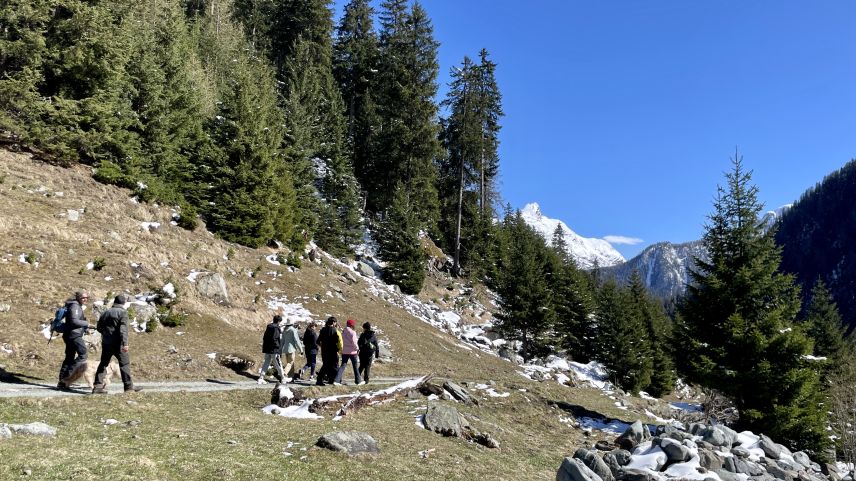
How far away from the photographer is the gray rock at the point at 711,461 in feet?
37.4

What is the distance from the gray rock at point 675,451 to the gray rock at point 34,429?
12.5 meters

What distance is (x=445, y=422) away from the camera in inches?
488

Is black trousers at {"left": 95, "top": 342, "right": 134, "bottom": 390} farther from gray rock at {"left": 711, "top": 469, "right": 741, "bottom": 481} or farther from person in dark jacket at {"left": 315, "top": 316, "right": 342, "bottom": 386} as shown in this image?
gray rock at {"left": 711, "top": 469, "right": 741, "bottom": 481}

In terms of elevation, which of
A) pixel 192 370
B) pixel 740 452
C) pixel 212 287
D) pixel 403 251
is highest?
pixel 403 251

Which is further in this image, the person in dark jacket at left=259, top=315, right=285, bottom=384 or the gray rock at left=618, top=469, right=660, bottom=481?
the person in dark jacket at left=259, top=315, right=285, bottom=384

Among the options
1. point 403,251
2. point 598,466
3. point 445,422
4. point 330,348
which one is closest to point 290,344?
point 330,348

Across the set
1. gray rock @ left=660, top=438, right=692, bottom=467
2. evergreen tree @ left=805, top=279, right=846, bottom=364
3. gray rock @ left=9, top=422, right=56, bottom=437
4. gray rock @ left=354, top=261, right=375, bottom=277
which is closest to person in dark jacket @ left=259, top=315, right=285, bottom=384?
gray rock @ left=9, top=422, right=56, bottom=437

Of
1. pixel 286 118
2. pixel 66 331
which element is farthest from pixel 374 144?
pixel 66 331

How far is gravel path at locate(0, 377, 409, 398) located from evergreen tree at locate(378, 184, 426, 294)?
20.9 meters

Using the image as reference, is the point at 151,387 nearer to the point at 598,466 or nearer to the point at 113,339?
the point at 113,339

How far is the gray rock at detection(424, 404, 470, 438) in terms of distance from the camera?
12141 millimetres

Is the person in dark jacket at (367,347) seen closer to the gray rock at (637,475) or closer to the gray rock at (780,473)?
the gray rock at (637,475)

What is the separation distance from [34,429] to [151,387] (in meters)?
5.31

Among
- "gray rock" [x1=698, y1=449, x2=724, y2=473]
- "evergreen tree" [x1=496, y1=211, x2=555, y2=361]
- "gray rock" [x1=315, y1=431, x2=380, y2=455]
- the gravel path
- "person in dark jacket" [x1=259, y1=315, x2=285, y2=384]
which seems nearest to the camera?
"gray rock" [x1=315, y1=431, x2=380, y2=455]
